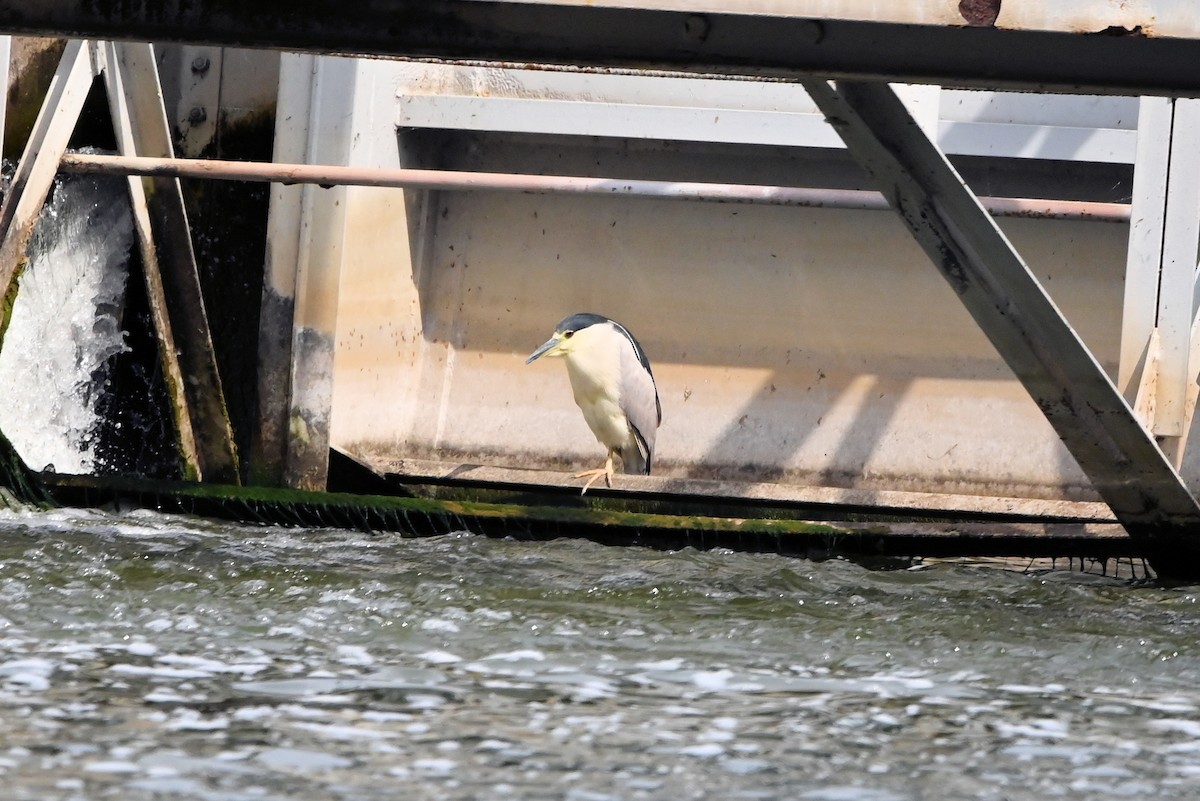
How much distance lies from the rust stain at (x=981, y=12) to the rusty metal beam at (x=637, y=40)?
13 centimetres

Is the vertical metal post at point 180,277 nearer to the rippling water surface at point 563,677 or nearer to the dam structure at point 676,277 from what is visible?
the dam structure at point 676,277

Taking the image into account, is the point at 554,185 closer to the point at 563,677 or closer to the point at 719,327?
the point at 719,327

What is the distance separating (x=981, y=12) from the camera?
90.8 inches

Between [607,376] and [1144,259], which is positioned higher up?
[1144,259]

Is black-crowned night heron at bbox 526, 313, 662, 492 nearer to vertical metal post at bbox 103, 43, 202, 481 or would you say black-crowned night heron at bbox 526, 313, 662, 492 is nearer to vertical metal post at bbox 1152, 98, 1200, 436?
vertical metal post at bbox 103, 43, 202, 481

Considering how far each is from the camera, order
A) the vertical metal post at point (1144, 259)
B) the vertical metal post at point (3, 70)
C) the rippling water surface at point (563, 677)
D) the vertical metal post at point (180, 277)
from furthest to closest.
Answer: the vertical metal post at point (180, 277) < the vertical metal post at point (3, 70) < the vertical metal post at point (1144, 259) < the rippling water surface at point (563, 677)

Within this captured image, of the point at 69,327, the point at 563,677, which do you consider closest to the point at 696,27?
the point at 563,677

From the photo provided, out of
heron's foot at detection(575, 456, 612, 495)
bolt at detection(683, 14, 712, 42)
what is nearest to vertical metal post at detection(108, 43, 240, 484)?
heron's foot at detection(575, 456, 612, 495)

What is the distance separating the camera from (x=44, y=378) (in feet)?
16.2

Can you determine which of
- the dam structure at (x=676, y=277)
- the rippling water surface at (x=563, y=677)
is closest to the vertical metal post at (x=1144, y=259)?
the dam structure at (x=676, y=277)

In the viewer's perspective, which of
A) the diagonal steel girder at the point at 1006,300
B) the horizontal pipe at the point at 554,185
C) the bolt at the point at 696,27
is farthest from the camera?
the horizontal pipe at the point at 554,185

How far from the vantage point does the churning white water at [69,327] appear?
16.0ft

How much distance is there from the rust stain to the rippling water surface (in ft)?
3.61

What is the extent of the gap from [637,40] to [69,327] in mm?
3140
